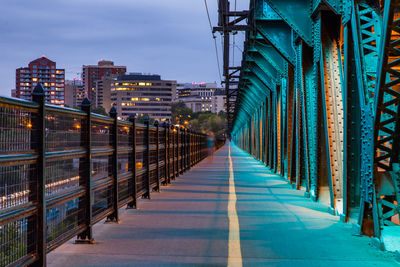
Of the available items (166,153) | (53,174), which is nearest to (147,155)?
(166,153)

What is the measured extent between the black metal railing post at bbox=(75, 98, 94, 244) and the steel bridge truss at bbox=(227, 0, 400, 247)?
4.10 meters

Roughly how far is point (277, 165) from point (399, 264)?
57.2 ft

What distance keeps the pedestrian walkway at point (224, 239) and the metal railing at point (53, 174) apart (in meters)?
0.45

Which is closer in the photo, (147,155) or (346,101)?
(346,101)

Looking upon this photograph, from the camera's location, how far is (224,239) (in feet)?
22.9

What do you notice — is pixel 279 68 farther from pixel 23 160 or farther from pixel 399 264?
pixel 23 160

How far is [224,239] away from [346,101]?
331 cm

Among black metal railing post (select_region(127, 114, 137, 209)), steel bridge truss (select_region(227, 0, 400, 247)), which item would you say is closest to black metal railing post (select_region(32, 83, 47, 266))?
steel bridge truss (select_region(227, 0, 400, 247))

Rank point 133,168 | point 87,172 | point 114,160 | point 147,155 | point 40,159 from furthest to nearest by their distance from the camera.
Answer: point 147,155 → point 133,168 → point 114,160 → point 87,172 → point 40,159

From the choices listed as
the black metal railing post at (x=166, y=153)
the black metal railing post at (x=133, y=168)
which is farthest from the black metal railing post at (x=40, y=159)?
the black metal railing post at (x=166, y=153)

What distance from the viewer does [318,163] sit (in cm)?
1152

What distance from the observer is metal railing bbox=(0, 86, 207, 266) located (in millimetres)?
4449

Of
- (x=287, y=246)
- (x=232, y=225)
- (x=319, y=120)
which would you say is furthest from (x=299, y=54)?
(x=287, y=246)

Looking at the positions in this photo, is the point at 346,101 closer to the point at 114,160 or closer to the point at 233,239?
the point at 233,239
